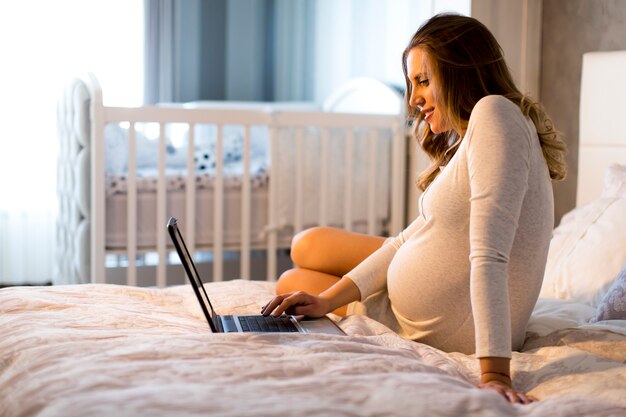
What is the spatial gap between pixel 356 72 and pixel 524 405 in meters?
3.03

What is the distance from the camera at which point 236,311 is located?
63.5 inches

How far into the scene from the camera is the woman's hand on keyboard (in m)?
1.46

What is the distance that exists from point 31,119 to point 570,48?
8.00 ft

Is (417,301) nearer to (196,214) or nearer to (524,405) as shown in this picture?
(524,405)

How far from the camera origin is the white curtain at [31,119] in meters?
3.82

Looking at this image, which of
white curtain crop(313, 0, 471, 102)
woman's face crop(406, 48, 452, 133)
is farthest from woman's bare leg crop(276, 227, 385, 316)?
white curtain crop(313, 0, 471, 102)

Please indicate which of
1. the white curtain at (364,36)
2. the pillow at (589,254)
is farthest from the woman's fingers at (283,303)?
the white curtain at (364,36)

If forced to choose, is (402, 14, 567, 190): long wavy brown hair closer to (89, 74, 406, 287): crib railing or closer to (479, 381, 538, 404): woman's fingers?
(479, 381, 538, 404): woman's fingers

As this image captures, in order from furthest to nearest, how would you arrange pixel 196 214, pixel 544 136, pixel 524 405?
pixel 196 214 < pixel 544 136 < pixel 524 405

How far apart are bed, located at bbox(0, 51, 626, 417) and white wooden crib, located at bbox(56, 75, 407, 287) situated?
48.5 inches

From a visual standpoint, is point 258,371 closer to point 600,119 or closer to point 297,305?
point 297,305

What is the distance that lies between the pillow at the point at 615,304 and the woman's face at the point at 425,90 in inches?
18.2

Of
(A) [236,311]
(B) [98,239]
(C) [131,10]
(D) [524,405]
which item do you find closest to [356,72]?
(C) [131,10]

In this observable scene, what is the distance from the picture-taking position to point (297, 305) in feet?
4.89
